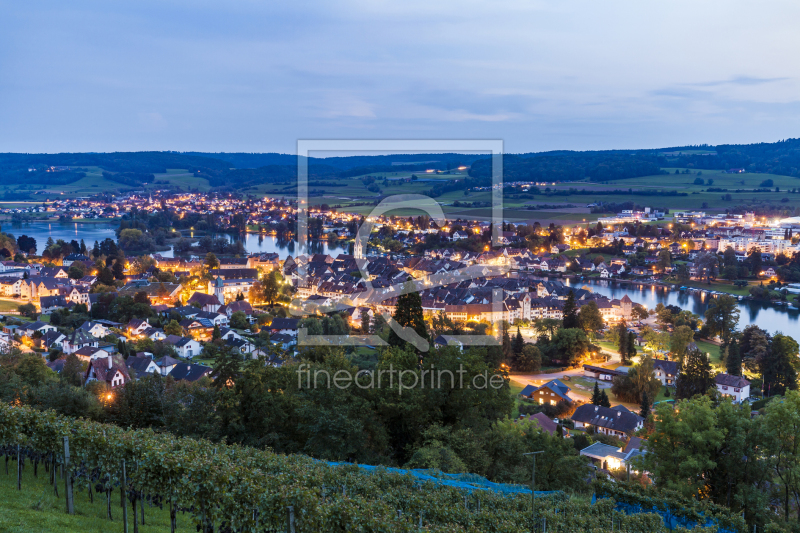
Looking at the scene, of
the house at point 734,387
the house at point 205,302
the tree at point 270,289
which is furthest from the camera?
the tree at point 270,289

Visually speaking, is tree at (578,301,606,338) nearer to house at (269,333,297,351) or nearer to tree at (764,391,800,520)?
house at (269,333,297,351)

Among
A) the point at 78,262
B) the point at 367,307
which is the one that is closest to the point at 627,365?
the point at 367,307

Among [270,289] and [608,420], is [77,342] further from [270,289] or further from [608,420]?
[608,420]

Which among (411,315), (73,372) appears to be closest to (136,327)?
(73,372)

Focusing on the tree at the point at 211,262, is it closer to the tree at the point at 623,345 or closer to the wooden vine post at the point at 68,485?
the tree at the point at 623,345

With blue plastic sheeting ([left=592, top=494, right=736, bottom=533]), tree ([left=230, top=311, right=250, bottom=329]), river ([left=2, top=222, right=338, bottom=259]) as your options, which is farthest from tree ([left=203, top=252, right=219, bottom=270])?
blue plastic sheeting ([left=592, top=494, right=736, bottom=533])

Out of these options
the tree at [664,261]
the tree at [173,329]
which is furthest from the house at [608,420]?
the tree at [664,261]

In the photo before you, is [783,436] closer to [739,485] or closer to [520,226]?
[739,485]
